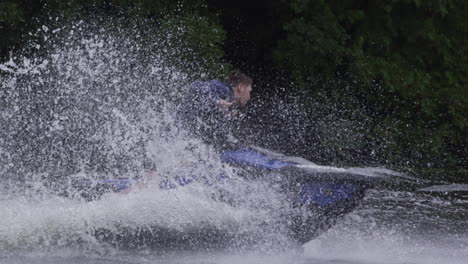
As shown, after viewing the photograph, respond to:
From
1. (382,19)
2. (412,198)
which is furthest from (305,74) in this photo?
(412,198)

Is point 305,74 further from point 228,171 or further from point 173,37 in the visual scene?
point 228,171

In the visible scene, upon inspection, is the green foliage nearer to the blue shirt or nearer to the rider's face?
the rider's face

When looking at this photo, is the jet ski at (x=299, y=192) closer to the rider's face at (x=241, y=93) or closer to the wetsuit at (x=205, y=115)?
the wetsuit at (x=205, y=115)

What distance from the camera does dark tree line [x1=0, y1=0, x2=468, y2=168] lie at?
45.1 ft

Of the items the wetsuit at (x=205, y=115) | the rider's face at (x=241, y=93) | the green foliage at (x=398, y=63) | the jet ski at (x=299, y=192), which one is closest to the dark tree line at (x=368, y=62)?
Result: the green foliage at (x=398, y=63)

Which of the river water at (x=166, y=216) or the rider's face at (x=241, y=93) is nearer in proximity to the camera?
the river water at (x=166, y=216)

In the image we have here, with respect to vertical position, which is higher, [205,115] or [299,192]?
[205,115]

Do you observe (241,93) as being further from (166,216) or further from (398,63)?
(398,63)

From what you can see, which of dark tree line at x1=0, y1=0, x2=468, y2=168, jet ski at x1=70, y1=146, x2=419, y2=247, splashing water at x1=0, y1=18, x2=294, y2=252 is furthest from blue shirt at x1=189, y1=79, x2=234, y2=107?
dark tree line at x1=0, y1=0, x2=468, y2=168

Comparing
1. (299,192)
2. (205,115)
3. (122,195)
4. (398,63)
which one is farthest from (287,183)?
(398,63)

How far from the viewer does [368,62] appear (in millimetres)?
14344

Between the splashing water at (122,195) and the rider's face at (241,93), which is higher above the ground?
the rider's face at (241,93)

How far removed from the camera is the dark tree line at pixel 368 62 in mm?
13734

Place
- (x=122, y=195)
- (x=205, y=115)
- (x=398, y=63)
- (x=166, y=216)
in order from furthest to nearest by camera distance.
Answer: (x=398, y=63) → (x=205, y=115) → (x=122, y=195) → (x=166, y=216)
